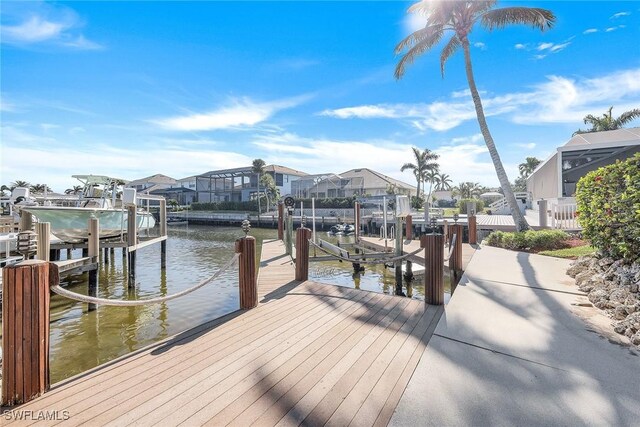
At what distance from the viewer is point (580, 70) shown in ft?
45.5

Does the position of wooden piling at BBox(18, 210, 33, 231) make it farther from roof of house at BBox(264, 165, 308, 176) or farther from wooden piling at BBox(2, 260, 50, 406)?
roof of house at BBox(264, 165, 308, 176)

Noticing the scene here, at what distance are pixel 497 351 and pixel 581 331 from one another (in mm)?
1395

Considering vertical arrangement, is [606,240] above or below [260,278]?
above

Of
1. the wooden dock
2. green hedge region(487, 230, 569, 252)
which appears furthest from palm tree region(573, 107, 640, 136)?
the wooden dock

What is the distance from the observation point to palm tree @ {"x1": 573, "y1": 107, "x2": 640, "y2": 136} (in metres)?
27.2

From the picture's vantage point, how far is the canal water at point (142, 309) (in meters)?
5.50

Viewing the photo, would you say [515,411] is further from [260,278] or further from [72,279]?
[72,279]

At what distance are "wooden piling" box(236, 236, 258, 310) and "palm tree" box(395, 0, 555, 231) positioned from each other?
11.8 meters

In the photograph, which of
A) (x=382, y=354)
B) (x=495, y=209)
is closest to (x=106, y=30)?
(x=382, y=354)

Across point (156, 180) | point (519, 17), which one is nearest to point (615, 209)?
point (519, 17)

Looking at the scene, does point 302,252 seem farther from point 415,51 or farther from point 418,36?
point 418,36

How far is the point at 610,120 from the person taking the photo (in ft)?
93.2

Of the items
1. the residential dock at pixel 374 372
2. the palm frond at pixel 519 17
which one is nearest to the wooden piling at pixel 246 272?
the residential dock at pixel 374 372

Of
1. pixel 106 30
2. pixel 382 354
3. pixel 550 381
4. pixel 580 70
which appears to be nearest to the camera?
pixel 550 381
